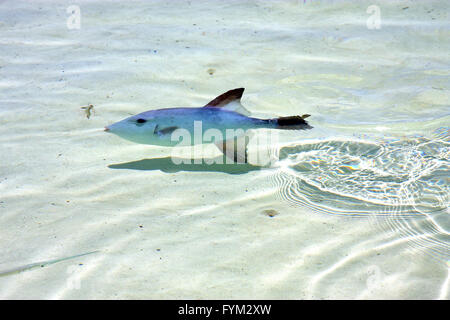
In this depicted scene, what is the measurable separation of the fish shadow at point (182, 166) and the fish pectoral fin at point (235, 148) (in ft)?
0.58

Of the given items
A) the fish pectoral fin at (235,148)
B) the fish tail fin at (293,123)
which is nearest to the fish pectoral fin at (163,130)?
the fish pectoral fin at (235,148)

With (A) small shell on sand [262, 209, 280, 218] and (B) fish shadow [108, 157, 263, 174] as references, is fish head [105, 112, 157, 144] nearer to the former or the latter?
(B) fish shadow [108, 157, 263, 174]

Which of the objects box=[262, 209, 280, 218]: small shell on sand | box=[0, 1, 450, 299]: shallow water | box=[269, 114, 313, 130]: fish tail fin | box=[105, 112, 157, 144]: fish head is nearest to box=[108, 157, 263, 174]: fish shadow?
box=[0, 1, 450, 299]: shallow water

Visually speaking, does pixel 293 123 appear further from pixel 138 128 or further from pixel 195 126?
pixel 138 128

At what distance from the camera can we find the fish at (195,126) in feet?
10.7

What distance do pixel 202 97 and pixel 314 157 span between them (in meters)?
1.56

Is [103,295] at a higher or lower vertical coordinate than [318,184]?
lower

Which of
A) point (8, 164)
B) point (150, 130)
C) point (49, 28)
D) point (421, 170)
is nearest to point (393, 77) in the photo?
point (421, 170)

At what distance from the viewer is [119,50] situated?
580cm

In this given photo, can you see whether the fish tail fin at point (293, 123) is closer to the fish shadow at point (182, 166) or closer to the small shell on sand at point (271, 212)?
the fish shadow at point (182, 166)

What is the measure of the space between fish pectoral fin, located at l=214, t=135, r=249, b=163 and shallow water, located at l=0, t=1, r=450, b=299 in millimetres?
169

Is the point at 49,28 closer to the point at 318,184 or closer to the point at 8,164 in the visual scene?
the point at 8,164

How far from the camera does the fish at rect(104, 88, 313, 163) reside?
10.7 feet
